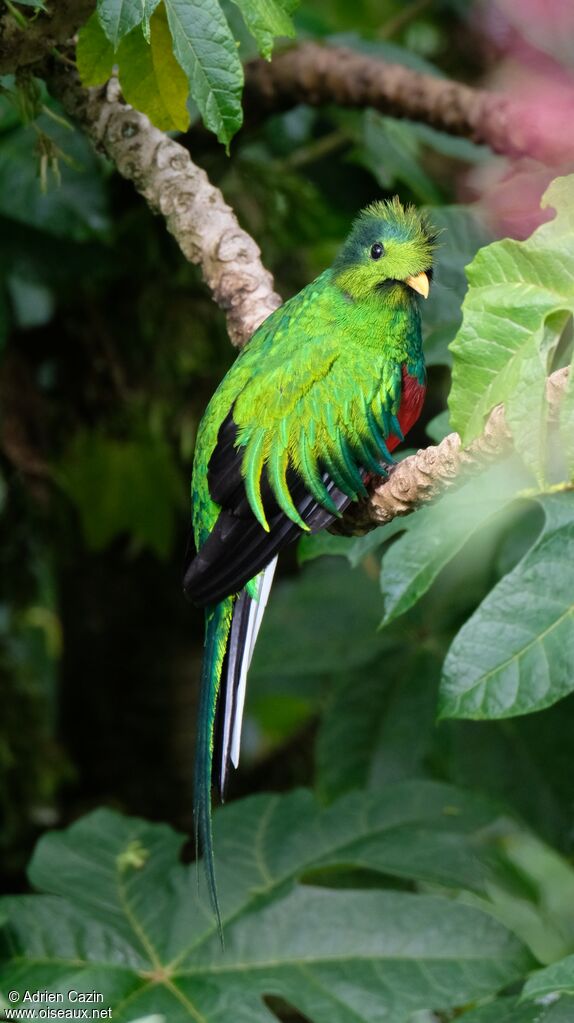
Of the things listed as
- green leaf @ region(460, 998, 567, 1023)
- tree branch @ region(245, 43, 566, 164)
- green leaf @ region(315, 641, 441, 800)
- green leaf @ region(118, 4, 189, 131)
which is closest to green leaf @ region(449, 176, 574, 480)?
green leaf @ region(118, 4, 189, 131)

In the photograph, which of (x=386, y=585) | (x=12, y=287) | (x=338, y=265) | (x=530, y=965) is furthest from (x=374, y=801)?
(x=12, y=287)

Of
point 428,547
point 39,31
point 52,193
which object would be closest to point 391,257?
point 428,547

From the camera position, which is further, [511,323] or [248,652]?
[248,652]

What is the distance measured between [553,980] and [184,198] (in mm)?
986

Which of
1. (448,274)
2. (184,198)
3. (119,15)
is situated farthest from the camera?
(448,274)

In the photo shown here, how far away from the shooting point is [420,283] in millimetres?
1520

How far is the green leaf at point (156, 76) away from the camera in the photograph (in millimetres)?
1207

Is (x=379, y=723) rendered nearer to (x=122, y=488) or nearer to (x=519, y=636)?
(x=519, y=636)

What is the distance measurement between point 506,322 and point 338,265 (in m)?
0.69

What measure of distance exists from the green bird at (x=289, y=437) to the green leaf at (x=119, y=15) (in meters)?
0.44

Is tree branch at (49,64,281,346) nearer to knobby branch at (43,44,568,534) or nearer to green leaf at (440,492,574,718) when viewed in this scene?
knobby branch at (43,44,568,534)

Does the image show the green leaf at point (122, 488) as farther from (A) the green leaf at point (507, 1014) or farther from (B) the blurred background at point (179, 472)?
(A) the green leaf at point (507, 1014)

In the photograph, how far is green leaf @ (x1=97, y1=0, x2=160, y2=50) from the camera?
1.06 meters

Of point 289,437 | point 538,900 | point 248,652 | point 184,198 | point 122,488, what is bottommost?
point 538,900
